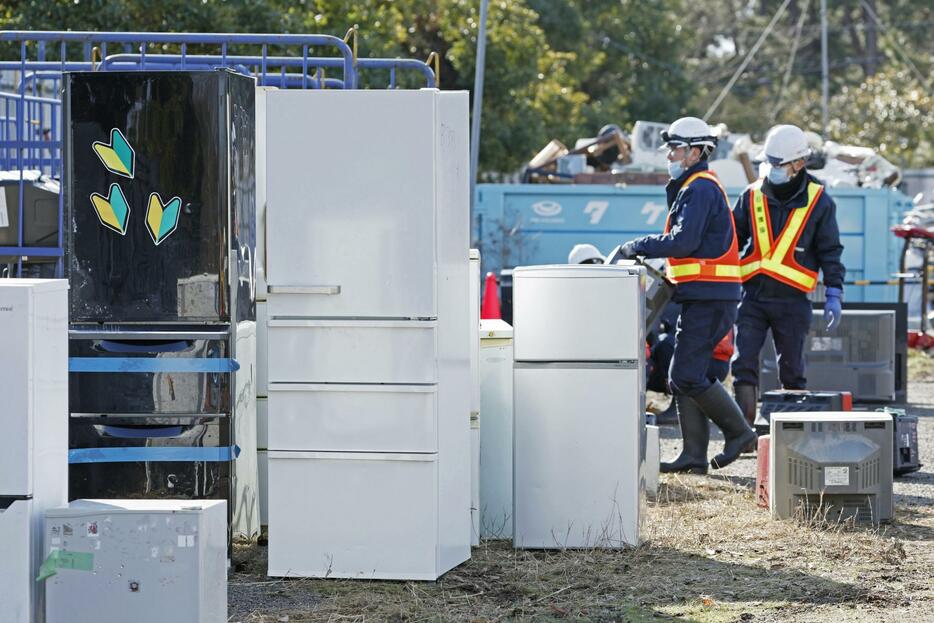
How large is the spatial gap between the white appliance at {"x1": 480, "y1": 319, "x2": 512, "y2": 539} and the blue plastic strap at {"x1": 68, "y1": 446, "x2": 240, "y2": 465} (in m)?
1.31

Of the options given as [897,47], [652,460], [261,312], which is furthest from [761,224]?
[897,47]

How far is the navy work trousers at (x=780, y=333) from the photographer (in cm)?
999

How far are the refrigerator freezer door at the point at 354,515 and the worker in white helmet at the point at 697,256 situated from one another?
2962 millimetres

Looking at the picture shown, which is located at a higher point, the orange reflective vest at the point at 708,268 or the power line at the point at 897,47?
the power line at the point at 897,47

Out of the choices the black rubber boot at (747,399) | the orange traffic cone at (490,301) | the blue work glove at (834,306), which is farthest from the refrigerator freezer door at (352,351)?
the orange traffic cone at (490,301)

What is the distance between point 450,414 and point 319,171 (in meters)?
1.10

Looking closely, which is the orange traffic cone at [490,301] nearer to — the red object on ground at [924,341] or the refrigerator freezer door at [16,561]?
the red object on ground at [924,341]

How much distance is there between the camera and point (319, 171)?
20.5 feet

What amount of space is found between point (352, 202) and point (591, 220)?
34.4ft

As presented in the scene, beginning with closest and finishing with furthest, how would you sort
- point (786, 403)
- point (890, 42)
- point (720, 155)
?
point (786, 403) → point (720, 155) → point (890, 42)

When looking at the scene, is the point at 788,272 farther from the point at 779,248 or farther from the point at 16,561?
the point at 16,561

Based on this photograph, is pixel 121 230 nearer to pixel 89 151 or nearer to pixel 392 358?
pixel 89 151

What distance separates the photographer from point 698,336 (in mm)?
9086

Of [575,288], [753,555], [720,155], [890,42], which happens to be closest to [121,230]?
[575,288]
